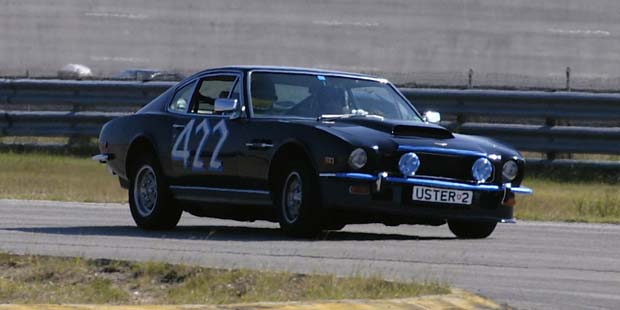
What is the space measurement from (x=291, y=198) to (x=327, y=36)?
74.8ft

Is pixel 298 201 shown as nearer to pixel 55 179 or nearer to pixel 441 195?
pixel 441 195

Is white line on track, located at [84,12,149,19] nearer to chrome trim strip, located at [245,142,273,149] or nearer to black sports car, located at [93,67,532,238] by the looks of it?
black sports car, located at [93,67,532,238]

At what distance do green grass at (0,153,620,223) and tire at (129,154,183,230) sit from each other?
393 cm

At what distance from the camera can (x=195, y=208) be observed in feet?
41.0

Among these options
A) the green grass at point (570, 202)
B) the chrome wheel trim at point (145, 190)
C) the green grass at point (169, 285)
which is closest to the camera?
the green grass at point (169, 285)

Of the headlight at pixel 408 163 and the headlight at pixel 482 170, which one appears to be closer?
the headlight at pixel 408 163

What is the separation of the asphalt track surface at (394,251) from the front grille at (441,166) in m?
0.49

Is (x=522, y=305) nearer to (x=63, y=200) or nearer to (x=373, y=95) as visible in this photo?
(x=373, y=95)

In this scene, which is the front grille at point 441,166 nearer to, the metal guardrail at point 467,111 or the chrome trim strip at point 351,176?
the chrome trim strip at point 351,176

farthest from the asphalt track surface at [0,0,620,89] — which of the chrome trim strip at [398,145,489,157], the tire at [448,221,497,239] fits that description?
the chrome trim strip at [398,145,489,157]

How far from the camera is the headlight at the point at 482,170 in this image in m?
11.3

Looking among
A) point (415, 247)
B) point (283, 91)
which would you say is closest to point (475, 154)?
point (415, 247)

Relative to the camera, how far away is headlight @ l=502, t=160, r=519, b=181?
455 inches

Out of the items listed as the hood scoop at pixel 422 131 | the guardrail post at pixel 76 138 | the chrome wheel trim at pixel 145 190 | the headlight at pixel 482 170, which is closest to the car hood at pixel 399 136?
the hood scoop at pixel 422 131
